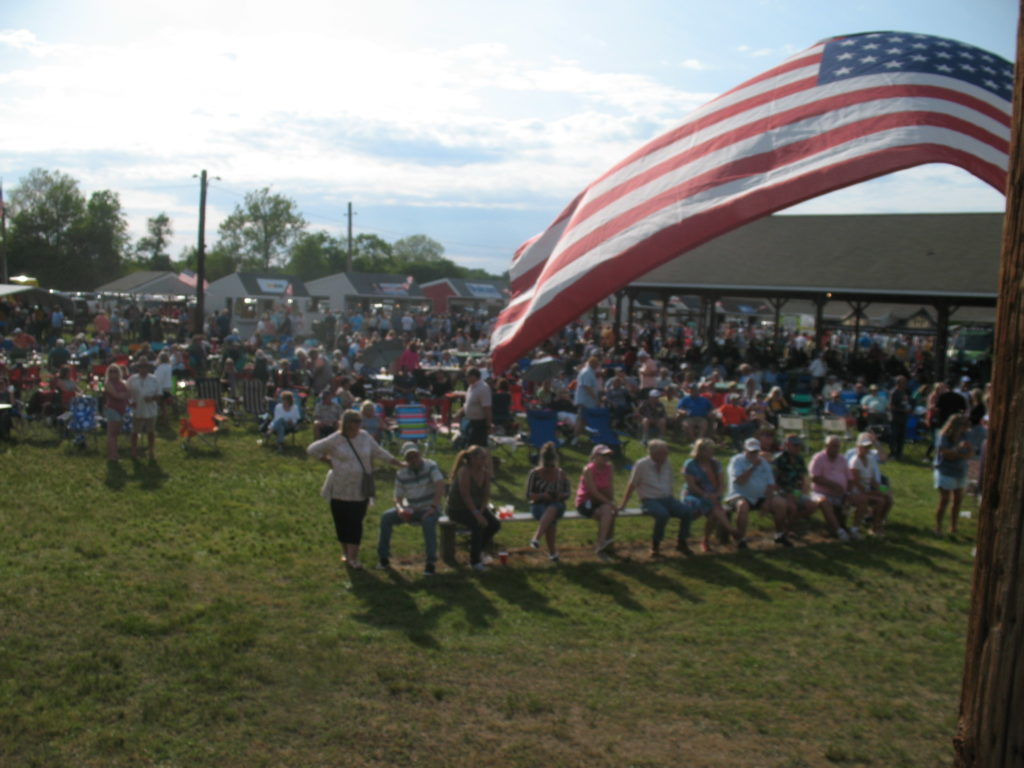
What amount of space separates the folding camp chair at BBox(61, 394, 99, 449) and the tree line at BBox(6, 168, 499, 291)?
220 feet

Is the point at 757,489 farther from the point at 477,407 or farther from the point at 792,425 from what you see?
the point at 792,425

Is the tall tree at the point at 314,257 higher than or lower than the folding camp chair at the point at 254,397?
higher

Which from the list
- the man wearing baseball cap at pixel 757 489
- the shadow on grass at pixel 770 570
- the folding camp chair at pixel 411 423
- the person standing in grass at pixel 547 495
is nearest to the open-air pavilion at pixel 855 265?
the folding camp chair at pixel 411 423

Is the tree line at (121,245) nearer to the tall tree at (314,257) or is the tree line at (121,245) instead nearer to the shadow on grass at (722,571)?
the tall tree at (314,257)

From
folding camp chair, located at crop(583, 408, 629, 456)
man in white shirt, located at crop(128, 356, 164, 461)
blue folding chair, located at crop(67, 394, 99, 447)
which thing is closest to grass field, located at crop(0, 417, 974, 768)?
man in white shirt, located at crop(128, 356, 164, 461)

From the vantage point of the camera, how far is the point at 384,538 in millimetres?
8383

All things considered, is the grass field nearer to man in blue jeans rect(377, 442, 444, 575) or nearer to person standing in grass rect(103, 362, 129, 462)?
man in blue jeans rect(377, 442, 444, 575)

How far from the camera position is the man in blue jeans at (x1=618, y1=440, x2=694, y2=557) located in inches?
370

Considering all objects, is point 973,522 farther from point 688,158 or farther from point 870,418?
point 688,158

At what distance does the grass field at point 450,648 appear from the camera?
5.09 metres

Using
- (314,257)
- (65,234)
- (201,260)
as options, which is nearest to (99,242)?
(65,234)

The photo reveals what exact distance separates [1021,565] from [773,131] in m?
4.45

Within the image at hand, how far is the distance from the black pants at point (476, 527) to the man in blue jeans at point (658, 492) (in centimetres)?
155

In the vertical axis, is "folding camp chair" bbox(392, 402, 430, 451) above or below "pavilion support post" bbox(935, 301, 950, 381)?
below
